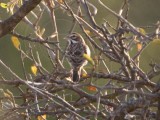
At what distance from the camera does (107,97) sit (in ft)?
11.6

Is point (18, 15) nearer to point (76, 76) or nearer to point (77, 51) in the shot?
point (76, 76)

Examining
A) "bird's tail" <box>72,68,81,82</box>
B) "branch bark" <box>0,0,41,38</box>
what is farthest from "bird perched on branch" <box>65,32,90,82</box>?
"branch bark" <box>0,0,41,38</box>

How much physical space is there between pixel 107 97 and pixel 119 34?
422 millimetres

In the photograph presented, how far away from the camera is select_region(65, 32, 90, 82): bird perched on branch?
15.8 feet

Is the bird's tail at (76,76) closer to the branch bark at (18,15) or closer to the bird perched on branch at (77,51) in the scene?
the bird perched on branch at (77,51)

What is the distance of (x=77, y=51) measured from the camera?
16.5 ft

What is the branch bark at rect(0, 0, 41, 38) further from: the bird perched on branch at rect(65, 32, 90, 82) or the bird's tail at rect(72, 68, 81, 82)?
the bird perched on branch at rect(65, 32, 90, 82)

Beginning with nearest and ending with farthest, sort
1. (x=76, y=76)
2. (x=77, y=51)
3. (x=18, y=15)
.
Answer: (x=18, y=15)
(x=76, y=76)
(x=77, y=51)

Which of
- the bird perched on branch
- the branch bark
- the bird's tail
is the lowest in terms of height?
the bird's tail

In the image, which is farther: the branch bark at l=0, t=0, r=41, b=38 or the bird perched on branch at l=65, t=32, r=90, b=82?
the bird perched on branch at l=65, t=32, r=90, b=82

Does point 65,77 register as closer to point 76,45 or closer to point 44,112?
point 44,112

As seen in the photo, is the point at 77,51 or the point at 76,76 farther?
the point at 77,51

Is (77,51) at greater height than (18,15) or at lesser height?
lesser

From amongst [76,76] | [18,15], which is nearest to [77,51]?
[76,76]
